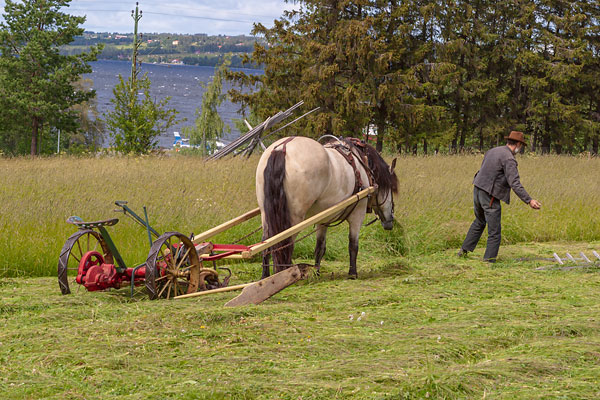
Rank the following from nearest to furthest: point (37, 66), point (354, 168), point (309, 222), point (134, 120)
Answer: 1. point (309, 222)
2. point (354, 168)
3. point (134, 120)
4. point (37, 66)

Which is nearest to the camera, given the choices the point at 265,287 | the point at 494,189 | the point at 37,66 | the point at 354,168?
the point at 265,287

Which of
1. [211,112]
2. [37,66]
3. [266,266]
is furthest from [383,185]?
[211,112]

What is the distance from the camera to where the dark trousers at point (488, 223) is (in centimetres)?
948

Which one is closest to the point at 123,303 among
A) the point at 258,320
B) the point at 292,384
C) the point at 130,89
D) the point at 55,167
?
the point at 258,320

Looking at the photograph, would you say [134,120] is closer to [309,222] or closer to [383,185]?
[383,185]

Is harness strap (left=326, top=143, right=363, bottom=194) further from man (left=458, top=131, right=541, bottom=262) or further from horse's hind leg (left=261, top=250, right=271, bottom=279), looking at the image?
man (left=458, top=131, right=541, bottom=262)

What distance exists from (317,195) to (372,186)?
1090mm

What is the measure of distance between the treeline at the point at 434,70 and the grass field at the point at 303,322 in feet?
51.2

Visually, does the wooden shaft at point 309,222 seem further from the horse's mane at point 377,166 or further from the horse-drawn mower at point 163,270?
the horse's mane at point 377,166

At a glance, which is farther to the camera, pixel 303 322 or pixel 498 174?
pixel 498 174

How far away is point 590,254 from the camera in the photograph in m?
10.3

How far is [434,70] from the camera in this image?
28312 mm

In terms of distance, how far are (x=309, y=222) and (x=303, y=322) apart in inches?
70.9

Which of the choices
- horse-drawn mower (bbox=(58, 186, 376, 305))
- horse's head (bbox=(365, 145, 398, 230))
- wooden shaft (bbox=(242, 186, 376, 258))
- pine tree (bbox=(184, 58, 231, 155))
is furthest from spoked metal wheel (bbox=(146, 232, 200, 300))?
pine tree (bbox=(184, 58, 231, 155))
